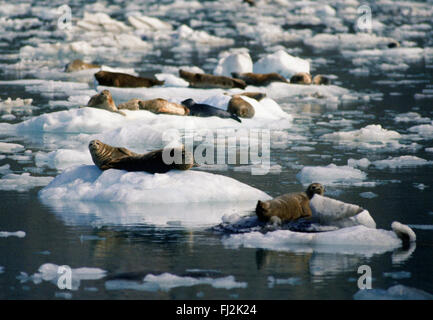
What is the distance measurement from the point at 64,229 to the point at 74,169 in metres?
1.64

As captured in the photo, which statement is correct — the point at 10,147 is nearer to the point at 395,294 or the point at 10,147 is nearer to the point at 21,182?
the point at 21,182

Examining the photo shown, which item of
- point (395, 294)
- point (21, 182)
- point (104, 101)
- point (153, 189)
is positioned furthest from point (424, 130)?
point (395, 294)

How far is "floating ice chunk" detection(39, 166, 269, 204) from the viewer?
8.61 metres

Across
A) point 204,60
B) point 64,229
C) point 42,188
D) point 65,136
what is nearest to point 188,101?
point 65,136

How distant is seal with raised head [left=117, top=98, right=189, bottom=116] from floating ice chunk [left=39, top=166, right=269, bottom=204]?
18.4 feet

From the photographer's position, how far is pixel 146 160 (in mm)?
8883

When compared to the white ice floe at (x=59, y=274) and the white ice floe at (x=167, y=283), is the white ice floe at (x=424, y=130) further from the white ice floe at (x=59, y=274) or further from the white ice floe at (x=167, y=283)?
the white ice floe at (x=59, y=274)

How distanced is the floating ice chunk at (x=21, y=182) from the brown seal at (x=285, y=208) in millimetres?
3012

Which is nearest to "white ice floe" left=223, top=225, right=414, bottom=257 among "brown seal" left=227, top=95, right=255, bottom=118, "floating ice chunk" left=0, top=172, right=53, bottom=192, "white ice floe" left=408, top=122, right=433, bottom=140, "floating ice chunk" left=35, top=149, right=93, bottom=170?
"floating ice chunk" left=0, top=172, right=53, bottom=192

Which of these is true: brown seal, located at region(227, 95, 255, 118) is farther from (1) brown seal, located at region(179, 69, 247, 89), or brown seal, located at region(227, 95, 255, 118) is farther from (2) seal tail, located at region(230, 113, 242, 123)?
(1) brown seal, located at region(179, 69, 247, 89)

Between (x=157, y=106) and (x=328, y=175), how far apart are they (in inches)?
207

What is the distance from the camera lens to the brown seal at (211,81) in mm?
17625

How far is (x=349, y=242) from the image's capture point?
6988 millimetres
